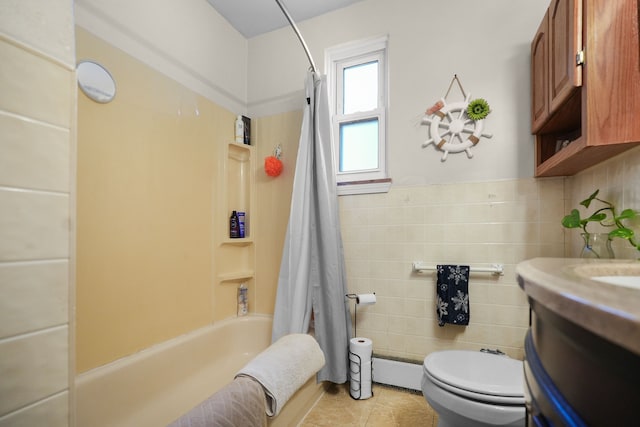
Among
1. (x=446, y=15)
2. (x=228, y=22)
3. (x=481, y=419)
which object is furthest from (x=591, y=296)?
(x=228, y=22)

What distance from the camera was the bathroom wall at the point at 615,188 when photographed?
1.03 metres

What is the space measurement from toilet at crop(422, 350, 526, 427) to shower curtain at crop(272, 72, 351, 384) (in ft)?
2.06

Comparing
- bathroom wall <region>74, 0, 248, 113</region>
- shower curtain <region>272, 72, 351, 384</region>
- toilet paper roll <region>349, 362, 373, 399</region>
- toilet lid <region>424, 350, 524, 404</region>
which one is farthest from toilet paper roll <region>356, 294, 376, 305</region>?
bathroom wall <region>74, 0, 248, 113</region>

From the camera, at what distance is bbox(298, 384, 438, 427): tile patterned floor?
57.1 inches

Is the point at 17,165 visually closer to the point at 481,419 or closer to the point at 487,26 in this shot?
the point at 481,419

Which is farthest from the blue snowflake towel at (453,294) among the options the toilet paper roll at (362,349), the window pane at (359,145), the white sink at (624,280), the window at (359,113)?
the white sink at (624,280)

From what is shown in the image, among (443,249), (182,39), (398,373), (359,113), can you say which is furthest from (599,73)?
(182,39)

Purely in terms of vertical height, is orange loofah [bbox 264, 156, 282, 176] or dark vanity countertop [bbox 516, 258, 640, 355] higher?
orange loofah [bbox 264, 156, 282, 176]

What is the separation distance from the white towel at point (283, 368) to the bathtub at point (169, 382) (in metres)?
0.12

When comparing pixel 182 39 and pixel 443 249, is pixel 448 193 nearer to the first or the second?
pixel 443 249

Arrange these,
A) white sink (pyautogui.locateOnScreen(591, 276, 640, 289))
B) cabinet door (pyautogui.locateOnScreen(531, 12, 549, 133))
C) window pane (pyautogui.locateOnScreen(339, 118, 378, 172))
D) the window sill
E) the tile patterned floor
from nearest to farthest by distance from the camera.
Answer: white sink (pyautogui.locateOnScreen(591, 276, 640, 289)) < cabinet door (pyautogui.locateOnScreen(531, 12, 549, 133)) < the tile patterned floor < the window sill < window pane (pyautogui.locateOnScreen(339, 118, 378, 172))

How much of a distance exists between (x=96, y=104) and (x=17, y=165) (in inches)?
42.3

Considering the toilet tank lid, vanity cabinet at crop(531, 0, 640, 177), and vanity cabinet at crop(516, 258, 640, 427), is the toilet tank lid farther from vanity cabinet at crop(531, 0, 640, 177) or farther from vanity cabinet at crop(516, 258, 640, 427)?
vanity cabinet at crop(531, 0, 640, 177)

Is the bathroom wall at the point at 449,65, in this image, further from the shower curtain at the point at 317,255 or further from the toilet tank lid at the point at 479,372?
the toilet tank lid at the point at 479,372
